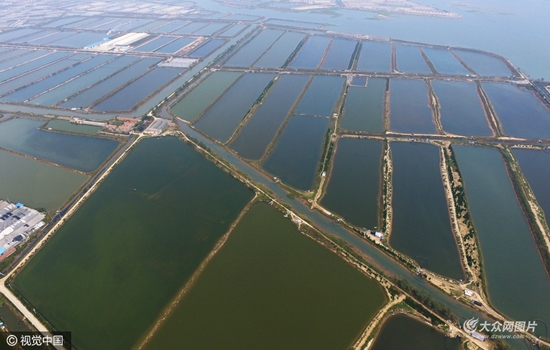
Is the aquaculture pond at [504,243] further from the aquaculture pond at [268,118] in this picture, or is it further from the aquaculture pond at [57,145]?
the aquaculture pond at [57,145]

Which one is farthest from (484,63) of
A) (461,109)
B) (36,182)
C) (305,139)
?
(36,182)

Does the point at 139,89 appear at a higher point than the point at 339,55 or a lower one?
lower

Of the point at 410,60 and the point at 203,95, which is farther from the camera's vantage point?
the point at 410,60

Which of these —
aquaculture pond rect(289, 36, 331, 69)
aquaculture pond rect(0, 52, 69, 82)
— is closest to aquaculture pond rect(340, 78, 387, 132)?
aquaculture pond rect(289, 36, 331, 69)

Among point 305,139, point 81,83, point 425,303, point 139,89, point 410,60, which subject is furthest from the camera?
point 410,60

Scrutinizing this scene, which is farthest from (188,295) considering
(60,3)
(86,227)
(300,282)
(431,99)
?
(60,3)

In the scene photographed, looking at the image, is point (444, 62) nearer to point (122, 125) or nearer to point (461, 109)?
point (461, 109)

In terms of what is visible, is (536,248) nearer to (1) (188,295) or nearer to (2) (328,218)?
(2) (328,218)
